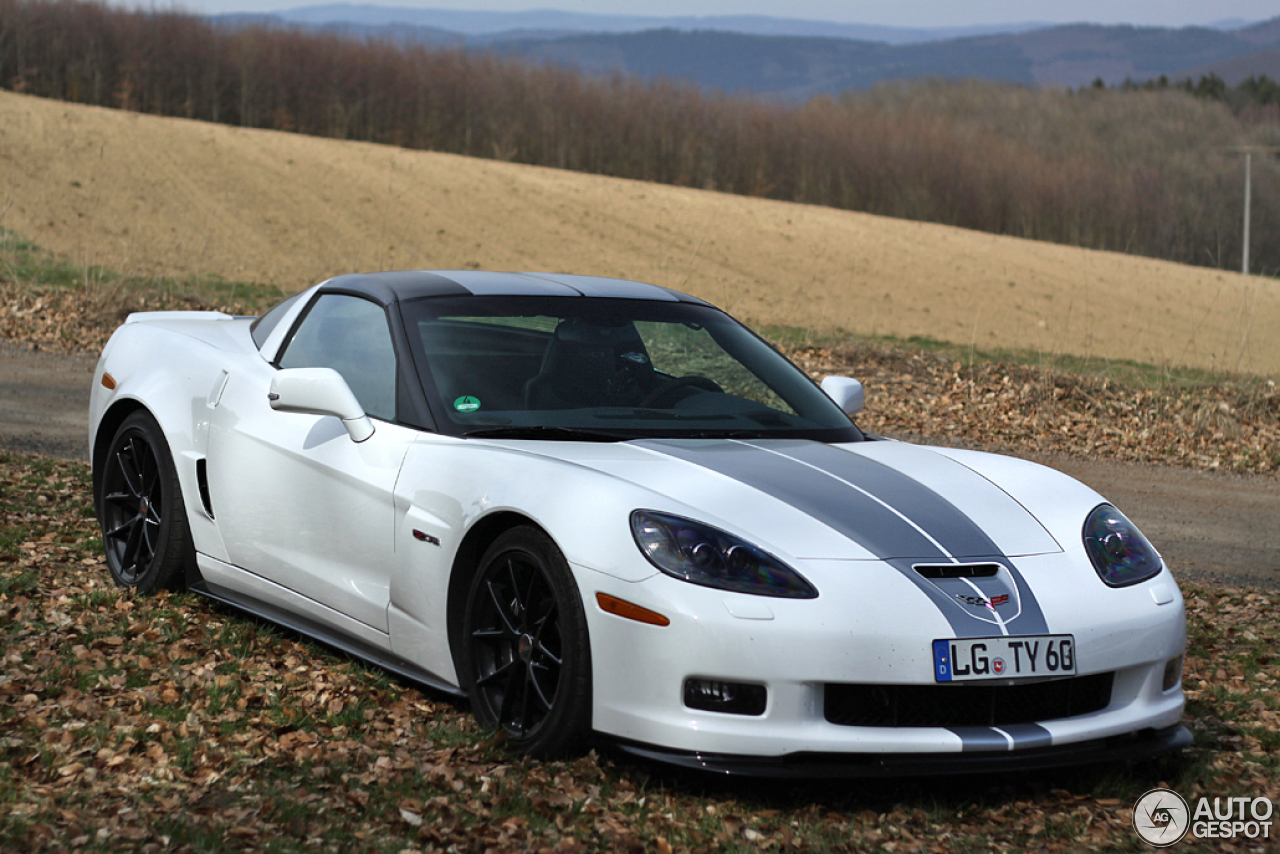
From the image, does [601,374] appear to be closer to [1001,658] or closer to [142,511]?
[1001,658]

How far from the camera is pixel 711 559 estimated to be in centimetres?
368

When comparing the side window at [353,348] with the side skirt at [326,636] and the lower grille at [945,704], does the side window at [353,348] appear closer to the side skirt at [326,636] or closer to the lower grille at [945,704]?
the side skirt at [326,636]

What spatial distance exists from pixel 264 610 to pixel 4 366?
9.65m

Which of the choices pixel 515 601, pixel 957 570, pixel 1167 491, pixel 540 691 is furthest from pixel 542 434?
pixel 1167 491

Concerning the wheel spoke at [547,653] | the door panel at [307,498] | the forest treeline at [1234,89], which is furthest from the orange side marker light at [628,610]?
the forest treeline at [1234,89]

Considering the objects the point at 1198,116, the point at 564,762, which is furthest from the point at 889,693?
the point at 1198,116

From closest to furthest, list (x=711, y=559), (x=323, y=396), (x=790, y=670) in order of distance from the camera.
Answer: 1. (x=790, y=670)
2. (x=711, y=559)
3. (x=323, y=396)

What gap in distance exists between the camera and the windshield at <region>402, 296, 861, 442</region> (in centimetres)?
463

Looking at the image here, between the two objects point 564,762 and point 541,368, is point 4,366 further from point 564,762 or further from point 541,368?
point 564,762

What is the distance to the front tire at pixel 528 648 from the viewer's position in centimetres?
377

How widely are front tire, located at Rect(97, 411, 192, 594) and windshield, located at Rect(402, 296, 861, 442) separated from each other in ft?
4.60

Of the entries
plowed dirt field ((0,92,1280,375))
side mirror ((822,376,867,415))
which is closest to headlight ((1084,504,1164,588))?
side mirror ((822,376,867,415))

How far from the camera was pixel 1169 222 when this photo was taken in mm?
56719

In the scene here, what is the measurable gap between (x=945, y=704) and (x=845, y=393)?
6.22 ft
